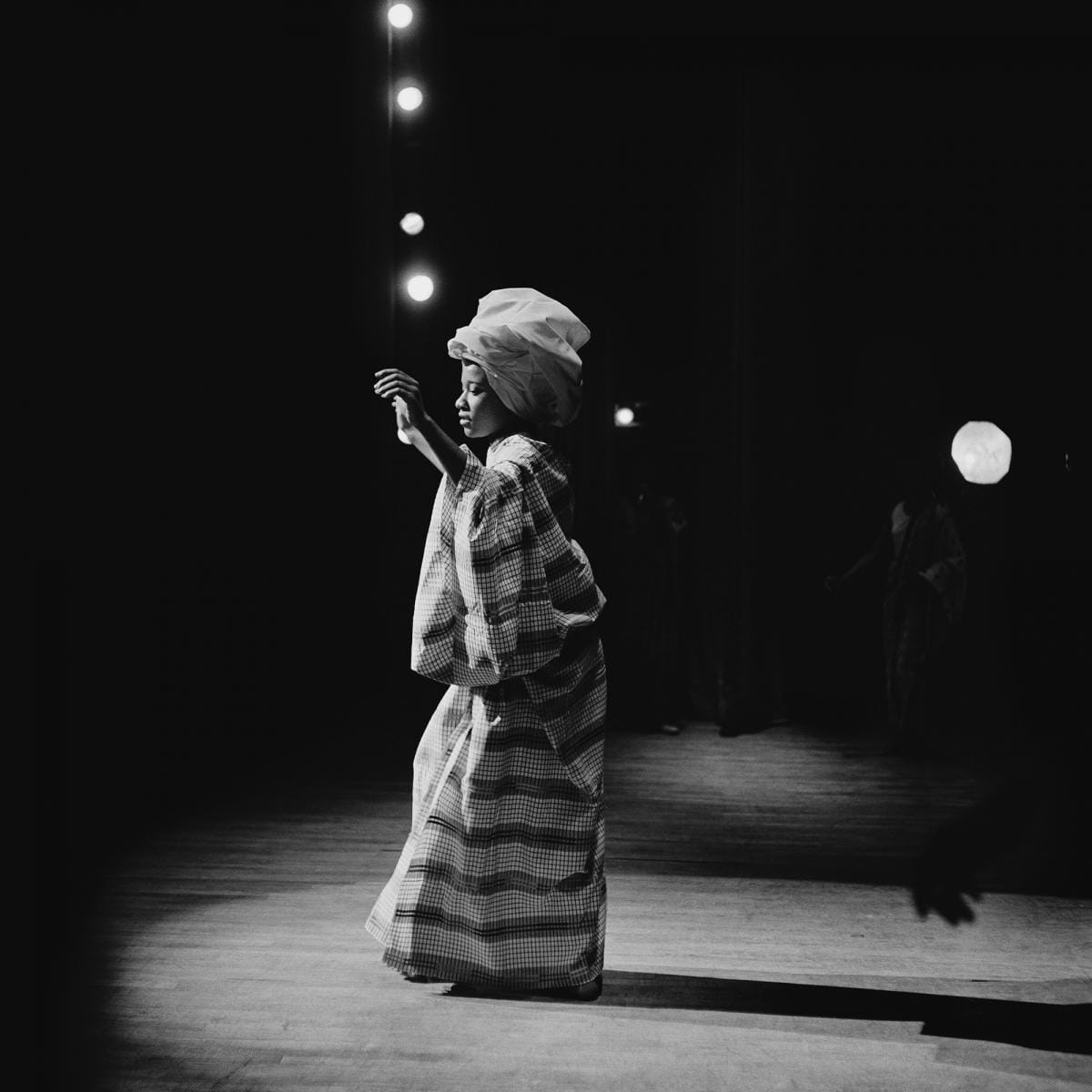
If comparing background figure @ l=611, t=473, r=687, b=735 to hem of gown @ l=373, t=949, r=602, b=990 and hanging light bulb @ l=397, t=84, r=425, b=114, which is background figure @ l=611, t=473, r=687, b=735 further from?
hem of gown @ l=373, t=949, r=602, b=990

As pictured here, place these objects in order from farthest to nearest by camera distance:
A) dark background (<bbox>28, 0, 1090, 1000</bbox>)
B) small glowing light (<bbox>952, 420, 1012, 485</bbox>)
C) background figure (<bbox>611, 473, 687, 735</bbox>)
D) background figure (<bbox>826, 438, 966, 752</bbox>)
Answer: small glowing light (<bbox>952, 420, 1012, 485</bbox>) → background figure (<bbox>611, 473, 687, 735</bbox>) → background figure (<bbox>826, 438, 966, 752</bbox>) → dark background (<bbox>28, 0, 1090, 1000</bbox>)

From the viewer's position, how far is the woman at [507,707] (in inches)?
91.0

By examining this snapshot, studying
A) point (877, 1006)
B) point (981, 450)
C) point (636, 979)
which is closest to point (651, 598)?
point (981, 450)

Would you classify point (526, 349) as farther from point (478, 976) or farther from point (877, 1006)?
point (877, 1006)

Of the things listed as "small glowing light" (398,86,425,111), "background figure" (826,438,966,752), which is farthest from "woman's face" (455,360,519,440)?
"small glowing light" (398,86,425,111)

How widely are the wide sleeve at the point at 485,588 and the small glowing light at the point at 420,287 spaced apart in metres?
4.17

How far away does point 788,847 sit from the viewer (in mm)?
3758

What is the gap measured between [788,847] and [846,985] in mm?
1249

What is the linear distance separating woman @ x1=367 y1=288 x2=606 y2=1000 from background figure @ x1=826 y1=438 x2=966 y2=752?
3069 mm

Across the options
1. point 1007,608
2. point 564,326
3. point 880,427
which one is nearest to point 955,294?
point 880,427

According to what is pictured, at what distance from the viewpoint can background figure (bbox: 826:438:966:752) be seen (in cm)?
538

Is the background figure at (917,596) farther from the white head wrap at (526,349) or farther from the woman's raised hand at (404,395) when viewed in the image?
the woman's raised hand at (404,395)

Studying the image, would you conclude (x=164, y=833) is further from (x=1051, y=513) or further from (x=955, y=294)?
(x=1051, y=513)

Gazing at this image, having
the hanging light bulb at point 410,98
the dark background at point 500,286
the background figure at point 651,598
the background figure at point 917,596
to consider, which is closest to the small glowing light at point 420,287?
the dark background at point 500,286
